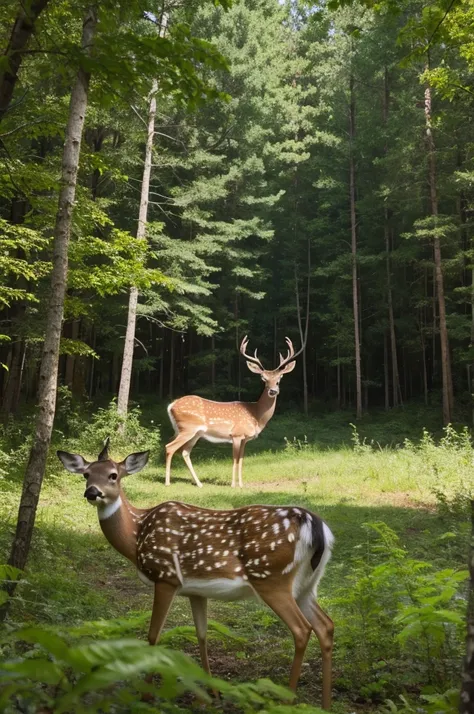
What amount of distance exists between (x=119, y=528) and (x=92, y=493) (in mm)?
327

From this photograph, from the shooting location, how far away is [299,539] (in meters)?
3.59

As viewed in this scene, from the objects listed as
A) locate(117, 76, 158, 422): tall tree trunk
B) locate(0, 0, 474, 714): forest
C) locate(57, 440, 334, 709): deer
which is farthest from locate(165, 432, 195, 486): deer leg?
locate(57, 440, 334, 709): deer

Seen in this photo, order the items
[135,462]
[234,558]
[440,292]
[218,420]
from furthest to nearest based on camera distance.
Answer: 1. [440,292]
2. [218,420]
3. [135,462]
4. [234,558]

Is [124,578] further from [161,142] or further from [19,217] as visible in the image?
[161,142]

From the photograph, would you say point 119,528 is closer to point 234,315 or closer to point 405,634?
point 405,634

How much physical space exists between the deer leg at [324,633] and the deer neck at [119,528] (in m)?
1.22

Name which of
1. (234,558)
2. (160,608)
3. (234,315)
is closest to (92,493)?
(160,608)

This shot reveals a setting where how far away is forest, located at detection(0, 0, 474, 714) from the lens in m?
3.47

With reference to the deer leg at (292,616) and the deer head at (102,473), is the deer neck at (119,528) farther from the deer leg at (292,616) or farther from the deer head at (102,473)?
the deer leg at (292,616)

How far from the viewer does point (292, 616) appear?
134 inches

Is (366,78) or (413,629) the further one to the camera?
(366,78)

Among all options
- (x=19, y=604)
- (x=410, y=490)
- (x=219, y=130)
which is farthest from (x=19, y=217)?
(x=19, y=604)

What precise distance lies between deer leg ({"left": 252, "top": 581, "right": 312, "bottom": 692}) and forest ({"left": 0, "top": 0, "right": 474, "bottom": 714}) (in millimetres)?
188

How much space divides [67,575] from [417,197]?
832 inches
